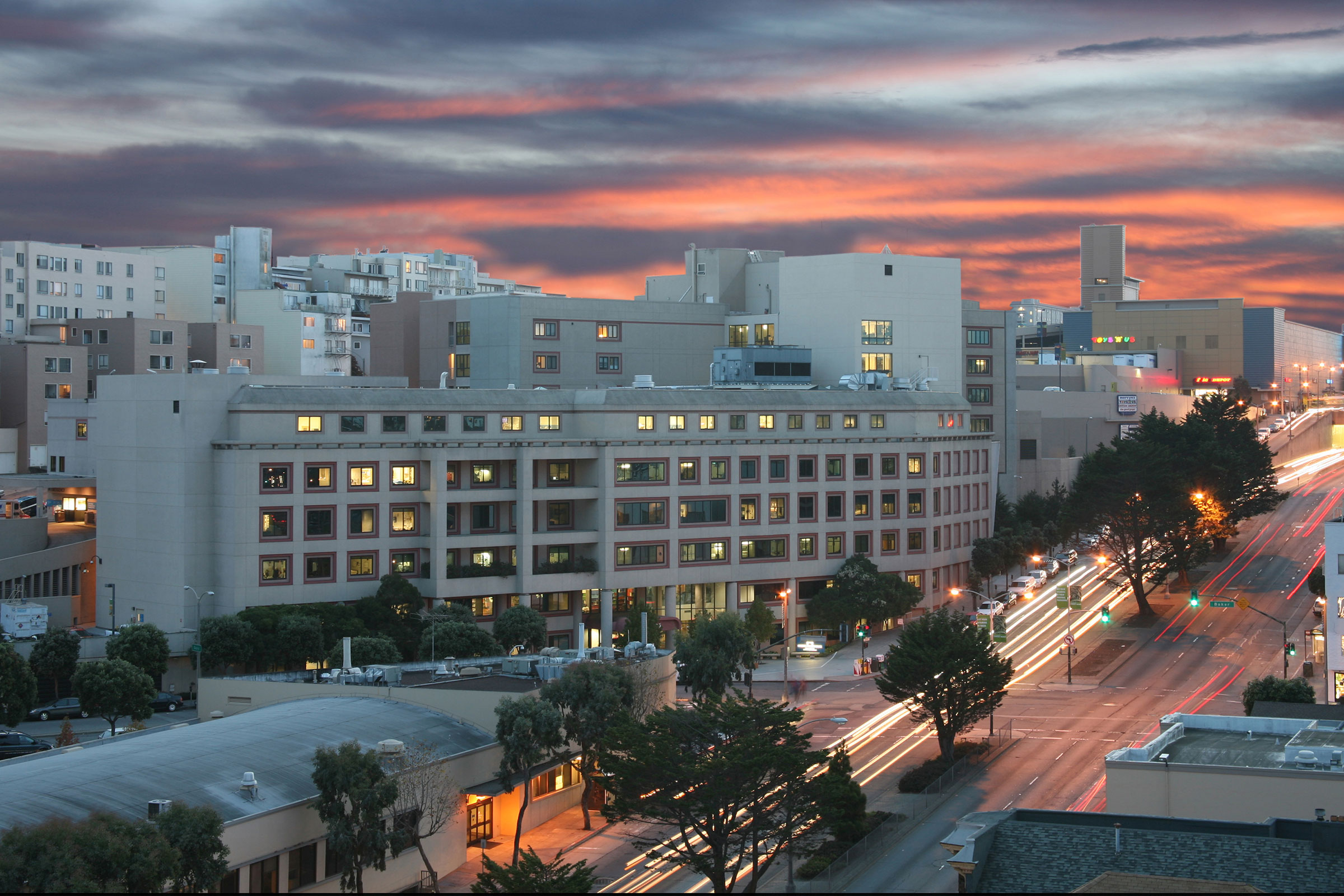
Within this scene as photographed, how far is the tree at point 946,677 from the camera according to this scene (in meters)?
86.6

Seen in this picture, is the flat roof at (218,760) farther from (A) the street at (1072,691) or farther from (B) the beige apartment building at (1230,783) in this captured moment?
(B) the beige apartment building at (1230,783)

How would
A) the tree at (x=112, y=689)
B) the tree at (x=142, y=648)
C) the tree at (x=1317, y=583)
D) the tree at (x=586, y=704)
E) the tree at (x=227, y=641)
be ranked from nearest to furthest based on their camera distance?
the tree at (x=586, y=704) → the tree at (x=112, y=689) → the tree at (x=142, y=648) → the tree at (x=227, y=641) → the tree at (x=1317, y=583)

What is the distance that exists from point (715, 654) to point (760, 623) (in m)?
29.6

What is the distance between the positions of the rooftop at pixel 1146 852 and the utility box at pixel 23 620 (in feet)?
257

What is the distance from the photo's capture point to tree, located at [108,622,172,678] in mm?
94938

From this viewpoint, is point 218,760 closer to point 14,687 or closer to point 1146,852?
point 14,687

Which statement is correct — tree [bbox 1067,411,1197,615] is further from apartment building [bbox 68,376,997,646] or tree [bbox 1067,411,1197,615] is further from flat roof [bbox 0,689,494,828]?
flat roof [bbox 0,689,494,828]

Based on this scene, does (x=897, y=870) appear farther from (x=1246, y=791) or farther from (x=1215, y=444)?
(x=1215, y=444)

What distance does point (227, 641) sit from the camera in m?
102

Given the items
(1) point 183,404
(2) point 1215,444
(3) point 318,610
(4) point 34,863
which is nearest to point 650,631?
(3) point 318,610

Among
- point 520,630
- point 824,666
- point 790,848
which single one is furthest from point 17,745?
point 824,666

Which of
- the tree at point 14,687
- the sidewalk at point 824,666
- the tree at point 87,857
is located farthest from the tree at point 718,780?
the sidewalk at point 824,666

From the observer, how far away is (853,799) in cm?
7125

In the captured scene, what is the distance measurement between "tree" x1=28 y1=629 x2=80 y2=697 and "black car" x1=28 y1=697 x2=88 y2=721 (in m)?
1.80
